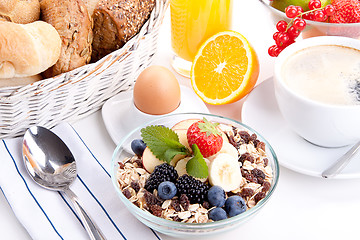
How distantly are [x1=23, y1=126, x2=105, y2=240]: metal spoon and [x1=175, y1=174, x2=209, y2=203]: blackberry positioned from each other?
25cm

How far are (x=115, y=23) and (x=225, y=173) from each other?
563mm

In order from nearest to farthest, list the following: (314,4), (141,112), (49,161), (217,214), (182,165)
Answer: (217,214)
(182,165)
(49,161)
(141,112)
(314,4)

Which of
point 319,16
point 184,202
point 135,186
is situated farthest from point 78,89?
point 319,16

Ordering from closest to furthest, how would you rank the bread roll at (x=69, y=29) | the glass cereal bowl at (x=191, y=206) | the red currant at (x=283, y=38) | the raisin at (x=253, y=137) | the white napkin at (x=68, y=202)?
the glass cereal bowl at (x=191, y=206) < the white napkin at (x=68, y=202) < the raisin at (x=253, y=137) < the bread roll at (x=69, y=29) < the red currant at (x=283, y=38)

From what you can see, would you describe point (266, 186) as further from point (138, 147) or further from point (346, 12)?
point (346, 12)

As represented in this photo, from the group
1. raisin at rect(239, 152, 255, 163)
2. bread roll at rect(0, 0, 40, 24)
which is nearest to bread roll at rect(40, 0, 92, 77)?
bread roll at rect(0, 0, 40, 24)

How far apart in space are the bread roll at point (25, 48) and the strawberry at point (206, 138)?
41 centimetres

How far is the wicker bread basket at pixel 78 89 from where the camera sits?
1.14m

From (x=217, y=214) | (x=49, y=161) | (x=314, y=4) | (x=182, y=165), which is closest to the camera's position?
(x=217, y=214)

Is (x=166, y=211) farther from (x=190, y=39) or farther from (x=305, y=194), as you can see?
(x=190, y=39)

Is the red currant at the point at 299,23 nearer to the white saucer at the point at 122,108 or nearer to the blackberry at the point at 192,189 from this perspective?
the white saucer at the point at 122,108

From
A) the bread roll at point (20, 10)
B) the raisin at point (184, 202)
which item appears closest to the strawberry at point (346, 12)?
the raisin at point (184, 202)

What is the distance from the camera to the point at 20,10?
1232 millimetres

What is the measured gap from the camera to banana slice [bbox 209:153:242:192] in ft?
3.26
